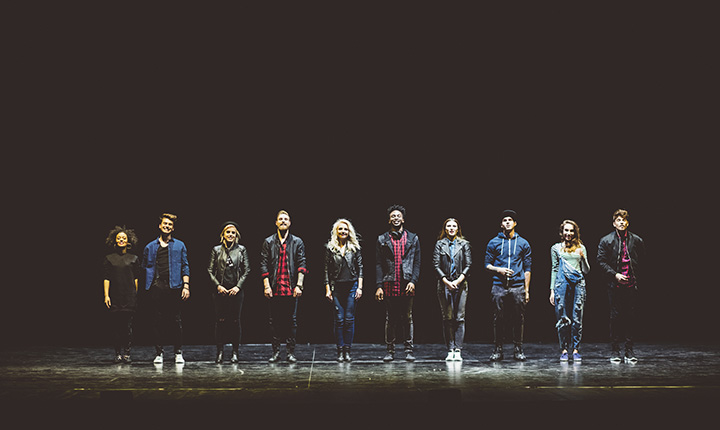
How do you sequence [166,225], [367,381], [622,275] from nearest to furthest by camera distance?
[367,381]
[622,275]
[166,225]

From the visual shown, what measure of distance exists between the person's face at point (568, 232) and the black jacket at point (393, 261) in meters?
1.45

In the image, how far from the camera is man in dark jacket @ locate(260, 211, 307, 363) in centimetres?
716

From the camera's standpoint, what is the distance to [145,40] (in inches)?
337

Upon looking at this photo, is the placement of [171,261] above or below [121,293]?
above

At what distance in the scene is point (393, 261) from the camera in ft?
23.9

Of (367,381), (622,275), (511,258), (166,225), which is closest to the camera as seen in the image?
(367,381)

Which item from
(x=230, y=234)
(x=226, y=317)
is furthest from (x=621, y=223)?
(x=226, y=317)

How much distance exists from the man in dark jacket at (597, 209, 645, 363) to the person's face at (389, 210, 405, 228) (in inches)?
78.6

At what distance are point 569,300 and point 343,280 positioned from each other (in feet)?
7.38

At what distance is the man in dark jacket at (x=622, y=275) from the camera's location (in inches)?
277

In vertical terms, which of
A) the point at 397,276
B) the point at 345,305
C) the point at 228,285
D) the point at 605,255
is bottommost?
the point at 345,305

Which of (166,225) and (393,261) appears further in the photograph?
(393,261)

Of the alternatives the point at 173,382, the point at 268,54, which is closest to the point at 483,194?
the point at 268,54

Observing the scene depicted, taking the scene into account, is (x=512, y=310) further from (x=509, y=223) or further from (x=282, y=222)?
(x=282, y=222)
